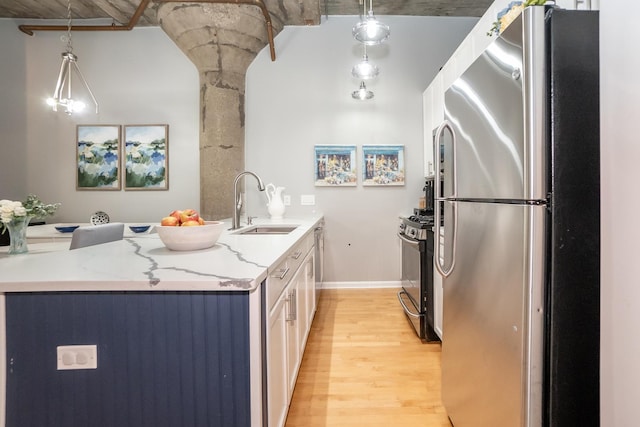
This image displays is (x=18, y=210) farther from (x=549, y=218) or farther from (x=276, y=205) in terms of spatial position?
(x=549, y=218)

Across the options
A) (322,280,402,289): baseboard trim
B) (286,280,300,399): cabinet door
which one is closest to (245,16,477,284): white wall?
(322,280,402,289): baseboard trim

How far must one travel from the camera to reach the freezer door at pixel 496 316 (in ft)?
2.85

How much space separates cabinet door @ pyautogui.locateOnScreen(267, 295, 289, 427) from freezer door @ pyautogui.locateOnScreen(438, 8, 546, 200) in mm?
895

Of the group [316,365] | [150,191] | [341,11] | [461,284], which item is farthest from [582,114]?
[150,191]

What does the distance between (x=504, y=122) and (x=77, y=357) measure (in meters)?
1.49

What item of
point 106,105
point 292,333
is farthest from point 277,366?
point 106,105

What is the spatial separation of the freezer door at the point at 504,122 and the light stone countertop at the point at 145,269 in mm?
827

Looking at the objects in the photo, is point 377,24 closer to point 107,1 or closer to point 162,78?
point 162,78

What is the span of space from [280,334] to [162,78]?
11.8ft

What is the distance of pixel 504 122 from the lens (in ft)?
3.11

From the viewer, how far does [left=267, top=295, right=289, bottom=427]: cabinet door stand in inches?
40.4

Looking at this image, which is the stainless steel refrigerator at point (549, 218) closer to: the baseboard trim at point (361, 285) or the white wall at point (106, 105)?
the baseboard trim at point (361, 285)

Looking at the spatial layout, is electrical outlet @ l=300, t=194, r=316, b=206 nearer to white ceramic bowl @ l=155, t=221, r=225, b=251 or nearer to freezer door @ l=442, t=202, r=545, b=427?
white ceramic bowl @ l=155, t=221, r=225, b=251

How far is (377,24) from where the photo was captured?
215cm
